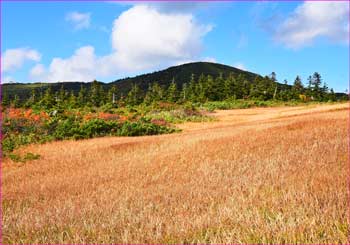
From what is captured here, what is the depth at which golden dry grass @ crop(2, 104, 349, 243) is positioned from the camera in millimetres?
5379

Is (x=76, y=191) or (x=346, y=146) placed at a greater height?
(x=346, y=146)

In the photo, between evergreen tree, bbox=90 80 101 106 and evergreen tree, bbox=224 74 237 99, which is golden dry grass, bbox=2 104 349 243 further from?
evergreen tree, bbox=224 74 237 99

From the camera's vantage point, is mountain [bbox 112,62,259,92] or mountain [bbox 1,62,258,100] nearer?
mountain [bbox 1,62,258,100]

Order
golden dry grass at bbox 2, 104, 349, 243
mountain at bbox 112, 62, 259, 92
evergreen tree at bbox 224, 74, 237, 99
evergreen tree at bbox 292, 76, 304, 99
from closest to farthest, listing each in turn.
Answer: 1. golden dry grass at bbox 2, 104, 349, 243
2. evergreen tree at bbox 224, 74, 237, 99
3. evergreen tree at bbox 292, 76, 304, 99
4. mountain at bbox 112, 62, 259, 92

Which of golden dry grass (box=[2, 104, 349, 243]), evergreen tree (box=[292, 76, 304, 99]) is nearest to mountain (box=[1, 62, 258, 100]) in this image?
evergreen tree (box=[292, 76, 304, 99])

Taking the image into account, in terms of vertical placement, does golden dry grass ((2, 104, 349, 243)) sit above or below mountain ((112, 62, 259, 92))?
below

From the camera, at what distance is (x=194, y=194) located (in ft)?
26.8

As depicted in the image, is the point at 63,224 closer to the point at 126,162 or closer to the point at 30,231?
the point at 30,231

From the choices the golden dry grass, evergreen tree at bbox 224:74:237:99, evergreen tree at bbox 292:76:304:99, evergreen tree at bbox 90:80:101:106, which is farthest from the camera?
evergreen tree at bbox 292:76:304:99

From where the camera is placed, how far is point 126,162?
49.2 feet

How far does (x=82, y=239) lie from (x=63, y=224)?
1.11 metres

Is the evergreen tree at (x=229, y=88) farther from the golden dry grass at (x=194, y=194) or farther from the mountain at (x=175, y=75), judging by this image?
the golden dry grass at (x=194, y=194)

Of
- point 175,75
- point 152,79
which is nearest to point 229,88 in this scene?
point 152,79

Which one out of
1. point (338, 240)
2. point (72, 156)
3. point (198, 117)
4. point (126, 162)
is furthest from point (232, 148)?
point (198, 117)
